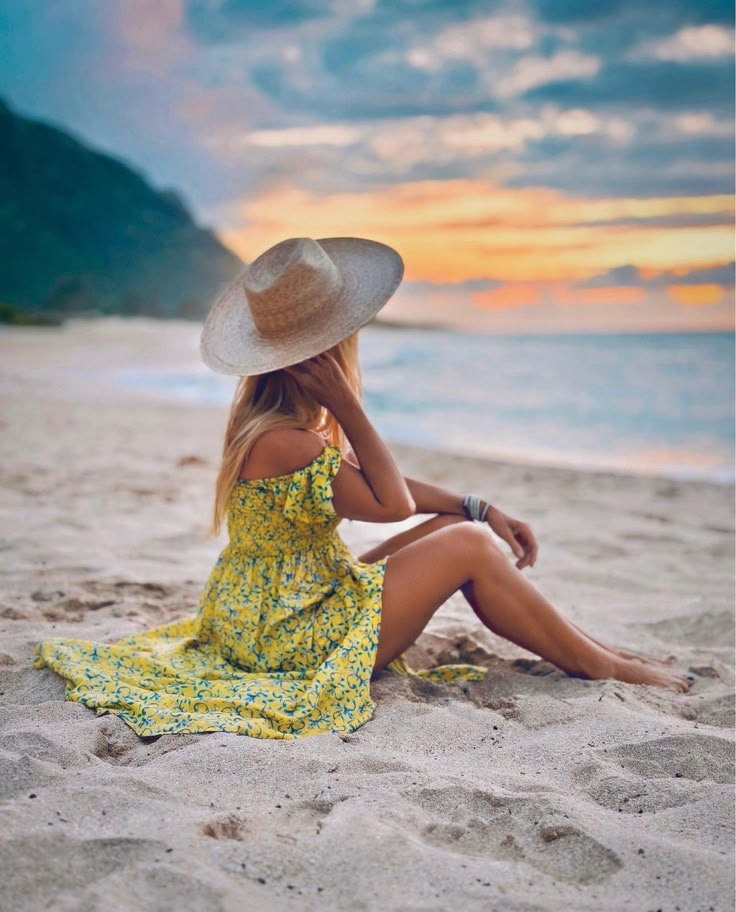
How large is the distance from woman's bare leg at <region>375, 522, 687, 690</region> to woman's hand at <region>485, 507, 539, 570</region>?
0.33 m

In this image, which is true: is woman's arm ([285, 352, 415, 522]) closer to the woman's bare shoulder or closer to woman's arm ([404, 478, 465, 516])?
the woman's bare shoulder

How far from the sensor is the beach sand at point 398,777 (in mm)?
1752

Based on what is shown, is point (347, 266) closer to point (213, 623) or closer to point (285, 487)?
point (285, 487)

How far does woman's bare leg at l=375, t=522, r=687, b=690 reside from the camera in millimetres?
2898

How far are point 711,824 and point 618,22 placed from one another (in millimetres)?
14588

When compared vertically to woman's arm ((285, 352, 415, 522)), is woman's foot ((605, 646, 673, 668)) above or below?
below

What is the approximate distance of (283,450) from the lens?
288cm

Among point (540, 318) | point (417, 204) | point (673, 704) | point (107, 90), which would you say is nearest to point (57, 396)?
point (417, 204)

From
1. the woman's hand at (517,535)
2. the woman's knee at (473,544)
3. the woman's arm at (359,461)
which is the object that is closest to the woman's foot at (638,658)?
the woman's hand at (517,535)

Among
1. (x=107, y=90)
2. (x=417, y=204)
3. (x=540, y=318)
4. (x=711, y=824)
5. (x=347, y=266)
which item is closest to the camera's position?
(x=711, y=824)

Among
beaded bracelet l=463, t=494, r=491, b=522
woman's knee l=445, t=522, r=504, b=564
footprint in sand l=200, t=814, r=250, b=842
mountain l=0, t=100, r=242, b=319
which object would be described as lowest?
footprint in sand l=200, t=814, r=250, b=842

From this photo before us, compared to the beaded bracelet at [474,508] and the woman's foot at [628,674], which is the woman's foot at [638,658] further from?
the beaded bracelet at [474,508]

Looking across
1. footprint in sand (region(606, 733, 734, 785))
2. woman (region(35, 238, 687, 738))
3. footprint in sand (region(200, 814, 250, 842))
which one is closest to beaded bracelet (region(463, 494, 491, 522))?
woman (region(35, 238, 687, 738))

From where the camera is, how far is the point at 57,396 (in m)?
12.4
